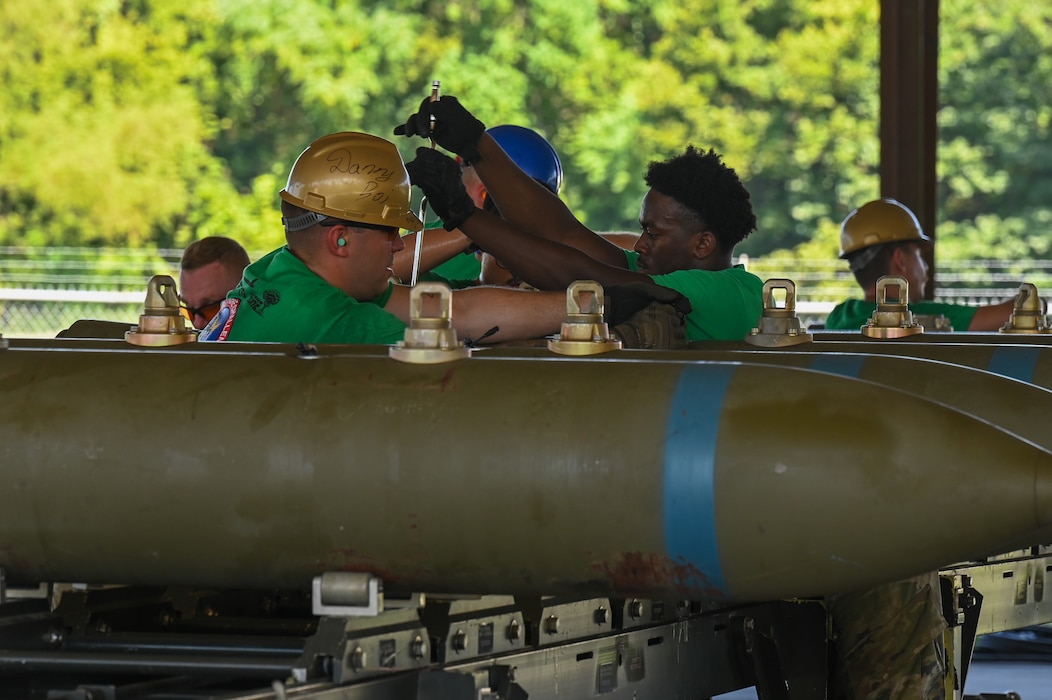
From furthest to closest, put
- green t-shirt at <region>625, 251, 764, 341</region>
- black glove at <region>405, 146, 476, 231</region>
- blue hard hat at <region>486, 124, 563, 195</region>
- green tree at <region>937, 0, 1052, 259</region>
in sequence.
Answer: green tree at <region>937, 0, 1052, 259</region>
blue hard hat at <region>486, 124, 563, 195</region>
green t-shirt at <region>625, 251, 764, 341</region>
black glove at <region>405, 146, 476, 231</region>

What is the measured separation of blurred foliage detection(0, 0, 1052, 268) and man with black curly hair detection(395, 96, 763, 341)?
14.3 meters

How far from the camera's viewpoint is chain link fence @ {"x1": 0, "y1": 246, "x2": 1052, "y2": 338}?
571 inches

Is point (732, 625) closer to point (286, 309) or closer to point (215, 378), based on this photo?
point (286, 309)

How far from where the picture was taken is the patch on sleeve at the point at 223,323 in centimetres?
326

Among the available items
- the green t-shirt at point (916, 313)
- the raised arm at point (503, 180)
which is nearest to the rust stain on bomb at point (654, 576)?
the raised arm at point (503, 180)

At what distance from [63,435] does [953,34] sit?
59.3 ft

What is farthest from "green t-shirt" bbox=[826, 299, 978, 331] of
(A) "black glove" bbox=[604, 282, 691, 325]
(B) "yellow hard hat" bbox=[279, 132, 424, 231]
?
(B) "yellow hard hat" bbox=[279, 132, 424, 231]

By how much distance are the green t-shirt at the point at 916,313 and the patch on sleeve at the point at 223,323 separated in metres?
2.91

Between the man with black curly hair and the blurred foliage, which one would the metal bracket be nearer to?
the man with black curly hair

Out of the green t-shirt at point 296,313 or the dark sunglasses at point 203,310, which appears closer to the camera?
the green t-shirt at point 296,313

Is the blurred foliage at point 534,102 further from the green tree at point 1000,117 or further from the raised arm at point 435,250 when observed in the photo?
the raised arm at point 435,250

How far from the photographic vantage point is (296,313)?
10.5 feet

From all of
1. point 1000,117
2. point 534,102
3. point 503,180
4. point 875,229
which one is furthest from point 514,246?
point 1000,117

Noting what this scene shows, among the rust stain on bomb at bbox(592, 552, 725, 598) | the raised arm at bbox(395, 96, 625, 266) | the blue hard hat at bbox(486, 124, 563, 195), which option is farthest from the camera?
the blue hard hat at bbox(486, 124, 563, 195)
